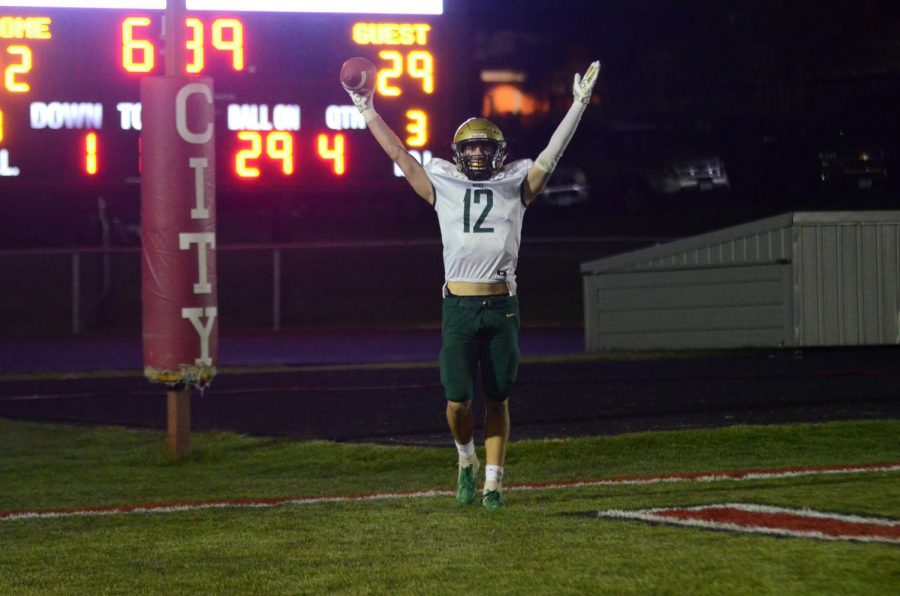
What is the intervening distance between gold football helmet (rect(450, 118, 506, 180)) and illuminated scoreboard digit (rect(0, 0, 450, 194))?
45.6 ft

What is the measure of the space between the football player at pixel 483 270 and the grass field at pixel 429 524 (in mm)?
385

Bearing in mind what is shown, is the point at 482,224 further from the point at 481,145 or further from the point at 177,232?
the point at 177,232

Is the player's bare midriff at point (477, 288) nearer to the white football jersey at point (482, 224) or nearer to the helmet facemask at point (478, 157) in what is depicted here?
the white football jersey at point (482, 224)

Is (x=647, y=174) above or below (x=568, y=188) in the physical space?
above

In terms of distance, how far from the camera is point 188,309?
34.6ft

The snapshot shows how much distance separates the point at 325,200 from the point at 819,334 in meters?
8.40

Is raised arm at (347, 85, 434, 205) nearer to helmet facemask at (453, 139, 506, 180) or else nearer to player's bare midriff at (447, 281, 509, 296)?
helmet facemask at (453, 139, 506, 180)

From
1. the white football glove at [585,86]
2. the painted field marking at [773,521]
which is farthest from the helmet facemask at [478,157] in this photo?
the painted field marking at [773,521]

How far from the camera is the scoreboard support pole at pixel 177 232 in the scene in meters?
10.5

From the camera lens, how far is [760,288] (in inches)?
714

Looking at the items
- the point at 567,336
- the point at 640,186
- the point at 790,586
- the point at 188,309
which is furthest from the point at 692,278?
the point at 640,186

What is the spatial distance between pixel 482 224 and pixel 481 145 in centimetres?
39

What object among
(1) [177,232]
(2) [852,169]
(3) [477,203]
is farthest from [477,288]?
(2) [852,169]

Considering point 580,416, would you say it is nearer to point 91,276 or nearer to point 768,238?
point 768,238
